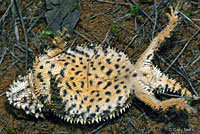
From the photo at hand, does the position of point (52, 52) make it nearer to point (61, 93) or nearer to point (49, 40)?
point (49, 40)

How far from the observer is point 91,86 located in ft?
13.7

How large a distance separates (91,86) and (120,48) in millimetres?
1364

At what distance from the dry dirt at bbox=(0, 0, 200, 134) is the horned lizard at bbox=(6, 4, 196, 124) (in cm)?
43

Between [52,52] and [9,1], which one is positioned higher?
[9,1]

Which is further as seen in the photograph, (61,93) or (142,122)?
(142,122)

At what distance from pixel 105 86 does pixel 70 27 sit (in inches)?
69.6

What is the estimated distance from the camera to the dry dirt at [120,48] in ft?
15.2

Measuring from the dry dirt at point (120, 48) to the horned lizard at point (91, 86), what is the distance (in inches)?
17.0

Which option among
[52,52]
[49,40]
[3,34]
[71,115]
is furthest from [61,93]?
[3,34]

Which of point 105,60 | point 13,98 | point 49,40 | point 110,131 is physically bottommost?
point 110,131

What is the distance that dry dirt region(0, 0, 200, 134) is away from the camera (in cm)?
464

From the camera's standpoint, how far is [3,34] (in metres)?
5.32

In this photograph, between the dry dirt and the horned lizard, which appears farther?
the dry dirt

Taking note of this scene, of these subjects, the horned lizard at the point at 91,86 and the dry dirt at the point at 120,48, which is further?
the dry dirt at the point at 120,48
